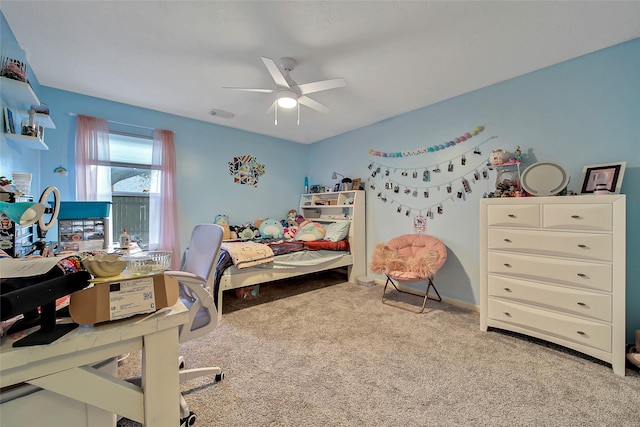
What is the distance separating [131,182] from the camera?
3520 mm

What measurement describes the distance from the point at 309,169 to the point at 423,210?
2.56m

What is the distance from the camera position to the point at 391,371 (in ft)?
5.84

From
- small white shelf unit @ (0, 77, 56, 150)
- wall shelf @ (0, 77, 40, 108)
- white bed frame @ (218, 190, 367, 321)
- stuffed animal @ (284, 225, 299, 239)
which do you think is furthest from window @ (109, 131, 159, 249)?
stuffed animal @ (284, 225, 299, 239)

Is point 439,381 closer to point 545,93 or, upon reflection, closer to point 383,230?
point 383,230

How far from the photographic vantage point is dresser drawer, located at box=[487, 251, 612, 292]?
1833 millimetres

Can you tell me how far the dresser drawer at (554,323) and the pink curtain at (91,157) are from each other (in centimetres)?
449

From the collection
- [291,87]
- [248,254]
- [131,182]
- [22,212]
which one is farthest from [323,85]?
[131,182]

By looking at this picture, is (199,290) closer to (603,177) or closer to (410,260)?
(410,260)

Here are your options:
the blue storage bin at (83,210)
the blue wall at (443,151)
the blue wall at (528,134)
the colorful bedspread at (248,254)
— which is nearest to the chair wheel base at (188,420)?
the colorful bedspread at (248,254)

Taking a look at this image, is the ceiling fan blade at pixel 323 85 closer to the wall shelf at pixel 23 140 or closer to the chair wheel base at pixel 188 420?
A: the wall shelf at pixel 23 140

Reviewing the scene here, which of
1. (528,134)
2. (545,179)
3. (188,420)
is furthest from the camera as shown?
(528,134)

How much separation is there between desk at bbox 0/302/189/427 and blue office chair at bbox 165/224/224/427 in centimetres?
45

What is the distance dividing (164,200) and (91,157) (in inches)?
35.6

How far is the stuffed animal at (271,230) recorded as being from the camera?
411cm
